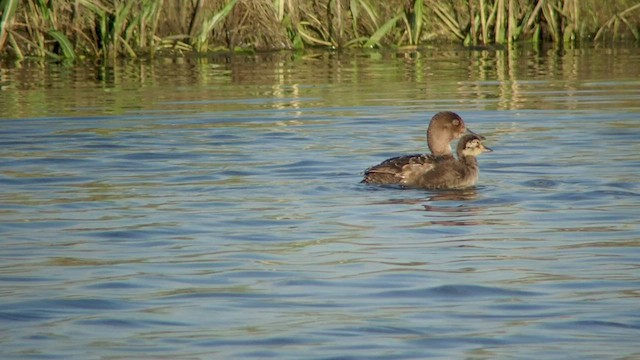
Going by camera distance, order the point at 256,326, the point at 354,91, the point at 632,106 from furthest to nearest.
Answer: the point at 354,91 < the point at 632,106 < the point at 256,326

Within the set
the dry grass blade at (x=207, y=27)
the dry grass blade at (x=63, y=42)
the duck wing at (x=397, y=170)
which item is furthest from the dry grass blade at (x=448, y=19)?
the duck wing at (x=397, y=170)

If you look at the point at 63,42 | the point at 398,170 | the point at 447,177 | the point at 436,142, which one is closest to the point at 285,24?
the point at 63,42

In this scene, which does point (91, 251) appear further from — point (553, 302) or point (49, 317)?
point (553, 302)

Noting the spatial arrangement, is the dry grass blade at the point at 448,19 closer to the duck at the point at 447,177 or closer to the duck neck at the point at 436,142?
the duck neck at the point at 436,142

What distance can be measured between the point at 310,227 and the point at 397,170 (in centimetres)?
174

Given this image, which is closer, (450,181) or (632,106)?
(450,181)

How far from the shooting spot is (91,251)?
25.0 ft

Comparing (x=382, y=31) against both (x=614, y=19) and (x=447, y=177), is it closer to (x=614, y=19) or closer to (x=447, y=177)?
(x=614, y=19)

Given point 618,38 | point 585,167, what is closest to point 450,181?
point 585,167

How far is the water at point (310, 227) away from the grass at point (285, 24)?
3.31m

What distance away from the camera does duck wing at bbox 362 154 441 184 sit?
32.3 feet

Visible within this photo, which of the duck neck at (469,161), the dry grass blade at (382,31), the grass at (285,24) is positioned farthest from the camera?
the dry grass blade at (382,31)

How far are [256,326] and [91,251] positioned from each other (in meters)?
2.00

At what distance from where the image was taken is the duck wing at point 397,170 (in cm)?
985
